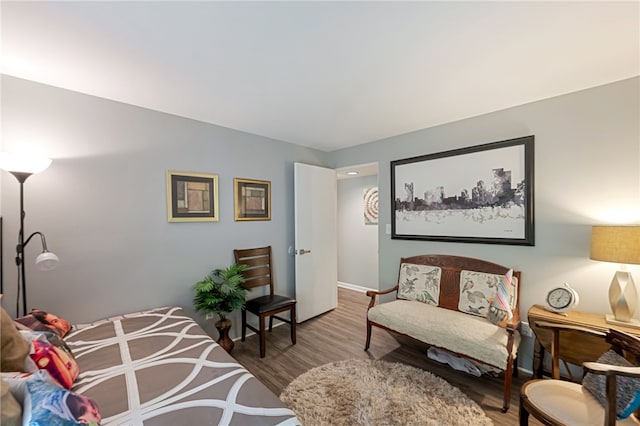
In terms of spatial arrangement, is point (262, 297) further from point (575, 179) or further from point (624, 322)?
point (575, 179)

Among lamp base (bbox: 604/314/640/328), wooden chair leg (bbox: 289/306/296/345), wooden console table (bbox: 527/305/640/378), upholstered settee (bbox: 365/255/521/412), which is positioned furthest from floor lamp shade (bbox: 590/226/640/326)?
wooden chair leg (bbox: 289/306/296/345)

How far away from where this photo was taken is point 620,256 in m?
1.65

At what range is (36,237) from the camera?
6.05 feet

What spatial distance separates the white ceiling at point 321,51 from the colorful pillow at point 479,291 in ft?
5.36

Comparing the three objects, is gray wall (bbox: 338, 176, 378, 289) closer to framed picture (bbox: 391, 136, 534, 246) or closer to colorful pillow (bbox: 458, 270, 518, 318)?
framed picture (bbox: 391, 136, 534, 246)

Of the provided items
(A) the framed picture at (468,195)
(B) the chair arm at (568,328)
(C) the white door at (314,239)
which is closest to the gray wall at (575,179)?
(A) the framed picture at (468,195)

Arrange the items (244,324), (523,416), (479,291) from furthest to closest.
Result: (244,324) → (479,291) → (523,416)

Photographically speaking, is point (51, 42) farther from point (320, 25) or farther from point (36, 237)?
point (320, 25)

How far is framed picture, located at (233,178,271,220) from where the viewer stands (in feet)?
9.60

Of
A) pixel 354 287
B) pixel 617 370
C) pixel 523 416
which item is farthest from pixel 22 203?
pixel 354 287

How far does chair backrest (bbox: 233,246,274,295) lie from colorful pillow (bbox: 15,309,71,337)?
1423 mm

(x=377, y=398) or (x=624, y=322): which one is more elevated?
(x=624, y=322)

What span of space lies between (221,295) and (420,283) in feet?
6.92

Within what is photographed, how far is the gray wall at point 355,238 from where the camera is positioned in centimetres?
471
